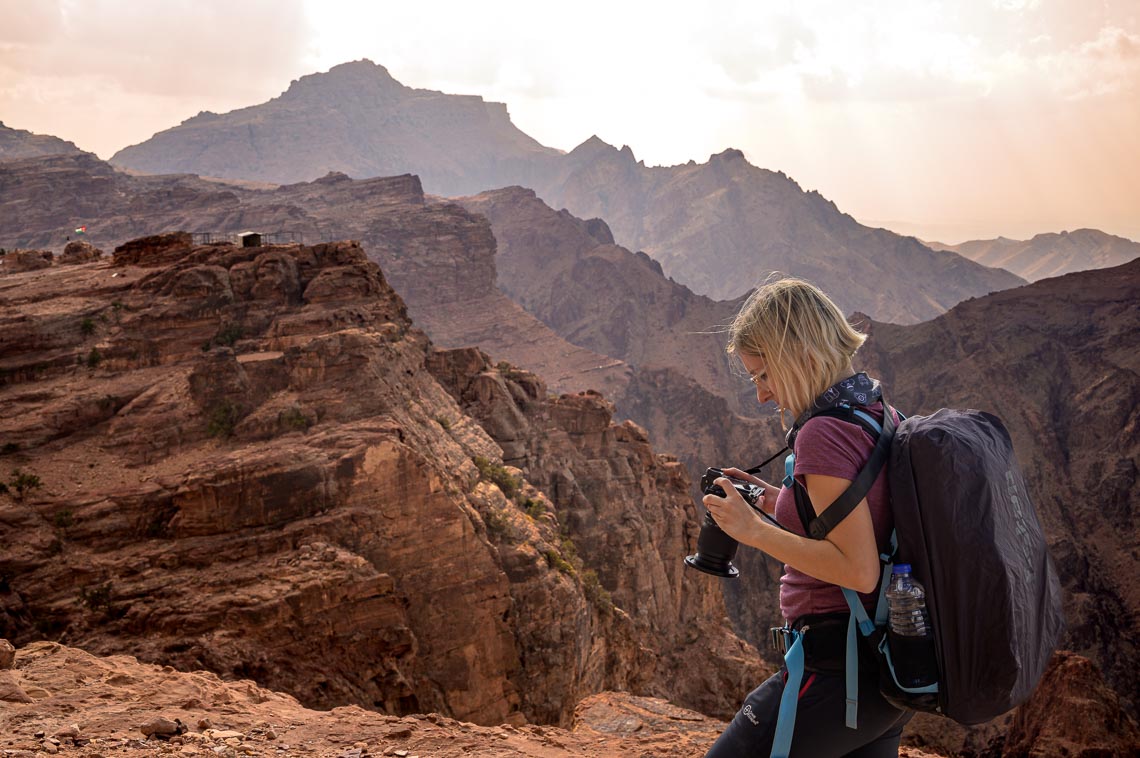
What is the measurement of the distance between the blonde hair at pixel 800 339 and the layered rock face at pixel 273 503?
1163 cm

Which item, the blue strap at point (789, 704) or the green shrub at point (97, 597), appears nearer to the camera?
the blue strap at point (789, 704)

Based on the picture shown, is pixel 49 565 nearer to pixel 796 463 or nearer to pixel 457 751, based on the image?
pixel 457 751

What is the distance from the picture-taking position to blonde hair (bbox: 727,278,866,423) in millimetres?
3559

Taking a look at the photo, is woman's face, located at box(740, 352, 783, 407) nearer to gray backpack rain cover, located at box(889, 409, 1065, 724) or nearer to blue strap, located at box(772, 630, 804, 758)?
gray backpack rain cover, located at box(889, 409, 1065, 724)

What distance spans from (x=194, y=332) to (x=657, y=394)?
65.1m

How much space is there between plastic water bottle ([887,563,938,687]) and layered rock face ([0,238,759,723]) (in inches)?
464

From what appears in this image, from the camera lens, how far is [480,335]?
89.7 m

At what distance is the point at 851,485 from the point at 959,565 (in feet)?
1.60

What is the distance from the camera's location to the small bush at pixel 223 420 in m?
16.3

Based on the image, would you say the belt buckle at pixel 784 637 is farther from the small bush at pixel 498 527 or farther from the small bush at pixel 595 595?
the small bush at pixel 595 595

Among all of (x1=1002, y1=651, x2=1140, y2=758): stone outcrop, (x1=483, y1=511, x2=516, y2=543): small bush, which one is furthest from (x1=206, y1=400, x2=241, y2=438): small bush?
(x1=1002, y1=651, x2=1140, y2=758): stone outcrop

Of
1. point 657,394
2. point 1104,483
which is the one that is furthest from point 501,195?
point 1104,483

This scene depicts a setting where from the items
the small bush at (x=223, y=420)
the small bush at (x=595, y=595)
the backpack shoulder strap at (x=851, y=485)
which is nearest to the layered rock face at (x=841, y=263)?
the small bush at (x=595, y=595)

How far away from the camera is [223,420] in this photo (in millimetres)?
16438
